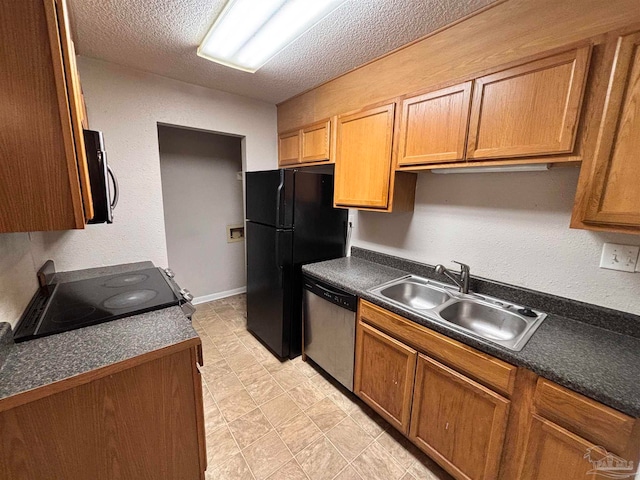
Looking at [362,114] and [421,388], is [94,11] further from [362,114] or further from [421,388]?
[421,388]

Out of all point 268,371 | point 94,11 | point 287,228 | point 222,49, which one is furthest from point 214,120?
point 268,371

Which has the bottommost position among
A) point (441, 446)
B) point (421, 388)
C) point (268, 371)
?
point (268, 371)

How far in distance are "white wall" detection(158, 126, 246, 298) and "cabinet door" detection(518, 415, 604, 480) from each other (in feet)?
10.9

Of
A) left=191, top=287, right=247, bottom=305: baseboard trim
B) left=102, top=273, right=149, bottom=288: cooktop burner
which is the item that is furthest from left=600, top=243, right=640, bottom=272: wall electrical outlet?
left=191, top=287, right=247, bottom=305: baseboard trim

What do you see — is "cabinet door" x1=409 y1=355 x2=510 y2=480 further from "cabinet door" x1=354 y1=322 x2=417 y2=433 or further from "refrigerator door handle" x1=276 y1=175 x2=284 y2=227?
"refrigerator door handle" x1=276 y1=175 x2=284 y2=227

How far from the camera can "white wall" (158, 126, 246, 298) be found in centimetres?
302

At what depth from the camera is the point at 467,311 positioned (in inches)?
64.1

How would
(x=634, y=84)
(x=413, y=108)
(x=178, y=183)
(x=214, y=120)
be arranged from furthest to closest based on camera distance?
(x=178, y=183)
(x=214, y=120)
(x=413, y=108)
(x=634, y=84)

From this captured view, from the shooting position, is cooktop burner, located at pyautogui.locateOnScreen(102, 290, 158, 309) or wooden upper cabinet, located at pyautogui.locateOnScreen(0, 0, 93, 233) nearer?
wooden upper cabinet, located at pyautogui.locateOnScreen(0, 0, 93, 233)

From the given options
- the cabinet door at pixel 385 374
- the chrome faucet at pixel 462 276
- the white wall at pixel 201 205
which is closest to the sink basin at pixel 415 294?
the chrome faucet at pixel 462 276

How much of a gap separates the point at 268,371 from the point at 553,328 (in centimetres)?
193

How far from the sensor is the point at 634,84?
94cm

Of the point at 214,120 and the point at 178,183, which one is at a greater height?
the point at 214,120

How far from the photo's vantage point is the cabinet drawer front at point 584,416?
0.86 m
